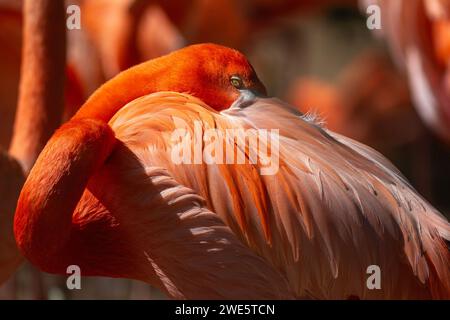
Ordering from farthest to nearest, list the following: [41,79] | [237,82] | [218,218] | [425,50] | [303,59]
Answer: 1. [303,59]
2. [425,50]
3. [41,79]
4. [237,82]
5. [218,218]

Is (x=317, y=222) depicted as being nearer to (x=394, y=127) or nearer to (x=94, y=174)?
(x=94, y=174)

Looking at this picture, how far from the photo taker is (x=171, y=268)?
2.40m

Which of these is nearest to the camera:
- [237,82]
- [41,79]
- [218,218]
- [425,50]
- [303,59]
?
[218,218]

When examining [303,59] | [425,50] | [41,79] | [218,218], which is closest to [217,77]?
[218,218]

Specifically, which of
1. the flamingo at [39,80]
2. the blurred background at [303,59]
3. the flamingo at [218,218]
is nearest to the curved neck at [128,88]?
the flamingo at [218,218]

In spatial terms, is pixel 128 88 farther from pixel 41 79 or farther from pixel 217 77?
pixel 41 79

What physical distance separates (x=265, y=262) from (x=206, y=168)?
22 cm

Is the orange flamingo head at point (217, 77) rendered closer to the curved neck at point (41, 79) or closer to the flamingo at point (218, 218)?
the flamingo at point (218, 218)

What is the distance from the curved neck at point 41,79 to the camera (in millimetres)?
3152

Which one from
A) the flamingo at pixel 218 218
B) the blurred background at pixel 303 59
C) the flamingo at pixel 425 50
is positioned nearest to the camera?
the flamingo at pixel 218 218

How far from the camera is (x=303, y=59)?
7.94 m

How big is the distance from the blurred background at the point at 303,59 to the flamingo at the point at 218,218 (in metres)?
0.30

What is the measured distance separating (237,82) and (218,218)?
0.36 meters
